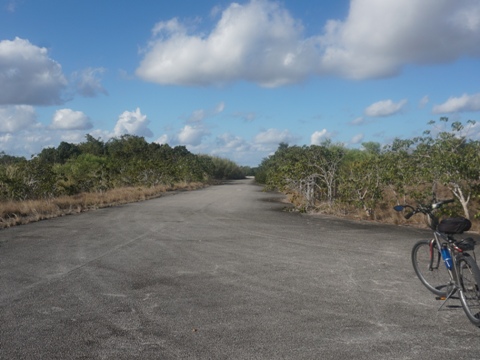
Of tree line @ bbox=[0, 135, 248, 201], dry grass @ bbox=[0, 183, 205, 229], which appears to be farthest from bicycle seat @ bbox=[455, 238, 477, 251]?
tree line @ bbox=[0, 135, 248, 201]

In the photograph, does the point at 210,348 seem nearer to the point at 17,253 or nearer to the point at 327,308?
the point at 327,308

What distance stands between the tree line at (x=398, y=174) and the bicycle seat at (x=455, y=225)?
7.24 m

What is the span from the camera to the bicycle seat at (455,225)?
5395mm

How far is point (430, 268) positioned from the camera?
6.29 meters

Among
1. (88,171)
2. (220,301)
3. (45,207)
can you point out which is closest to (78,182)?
(88,171)

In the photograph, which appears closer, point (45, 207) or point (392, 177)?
point (392, 177)

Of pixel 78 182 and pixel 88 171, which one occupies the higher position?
pixel 88 171

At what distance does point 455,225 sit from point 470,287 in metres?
0.87

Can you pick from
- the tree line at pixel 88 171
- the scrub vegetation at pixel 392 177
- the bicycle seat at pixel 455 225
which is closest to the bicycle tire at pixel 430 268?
the bicycle seat at pixel 455 225

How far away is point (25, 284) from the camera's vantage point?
6.48 m

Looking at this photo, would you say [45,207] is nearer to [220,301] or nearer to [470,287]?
[220,301]

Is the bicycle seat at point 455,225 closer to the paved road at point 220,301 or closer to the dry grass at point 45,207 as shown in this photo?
the paved road at point 220,301

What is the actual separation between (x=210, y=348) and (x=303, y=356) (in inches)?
35.5

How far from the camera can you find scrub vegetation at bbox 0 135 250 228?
669 inches
